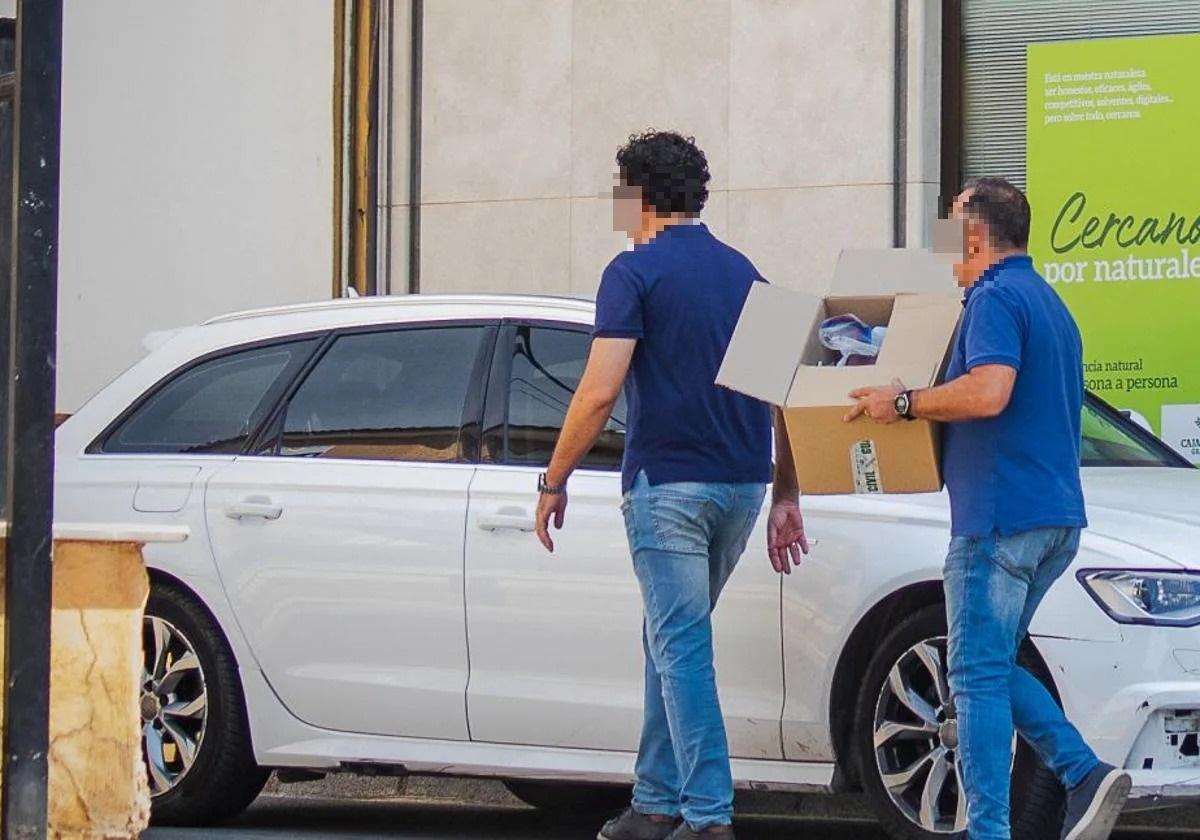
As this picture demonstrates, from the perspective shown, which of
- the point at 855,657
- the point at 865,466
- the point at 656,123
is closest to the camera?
the point at 865,466

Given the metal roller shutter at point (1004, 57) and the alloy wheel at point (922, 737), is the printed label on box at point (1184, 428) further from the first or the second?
the alloy wheel at point (922, 737)

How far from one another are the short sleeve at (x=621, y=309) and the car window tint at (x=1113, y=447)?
1.82 meters

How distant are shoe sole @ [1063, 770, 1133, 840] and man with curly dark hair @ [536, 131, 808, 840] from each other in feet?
3.09

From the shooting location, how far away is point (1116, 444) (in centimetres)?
751

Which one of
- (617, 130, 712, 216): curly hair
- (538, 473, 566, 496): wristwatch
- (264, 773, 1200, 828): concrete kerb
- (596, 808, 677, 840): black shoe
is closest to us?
(538, 473, 566, 496): wristwatch

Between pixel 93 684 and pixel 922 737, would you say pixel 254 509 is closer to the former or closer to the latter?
pixel 93 684

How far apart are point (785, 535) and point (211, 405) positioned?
2267 mm

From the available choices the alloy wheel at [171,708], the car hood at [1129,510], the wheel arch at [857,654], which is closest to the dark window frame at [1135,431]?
the car hood at [1129,510]

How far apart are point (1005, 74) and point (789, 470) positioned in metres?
5.64

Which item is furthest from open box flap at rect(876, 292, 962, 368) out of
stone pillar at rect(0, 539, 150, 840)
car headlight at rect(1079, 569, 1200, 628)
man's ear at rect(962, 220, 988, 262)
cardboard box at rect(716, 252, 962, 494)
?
stone pillar at rect(0, 539, 150, 840)

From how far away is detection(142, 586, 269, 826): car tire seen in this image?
7.27m

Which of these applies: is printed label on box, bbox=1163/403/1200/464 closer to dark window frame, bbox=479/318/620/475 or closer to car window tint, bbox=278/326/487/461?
dark window frame, bbox=479/318/620/475

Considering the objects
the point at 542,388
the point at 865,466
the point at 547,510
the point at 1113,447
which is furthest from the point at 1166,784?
the point at 542,388

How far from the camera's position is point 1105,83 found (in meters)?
11.1
